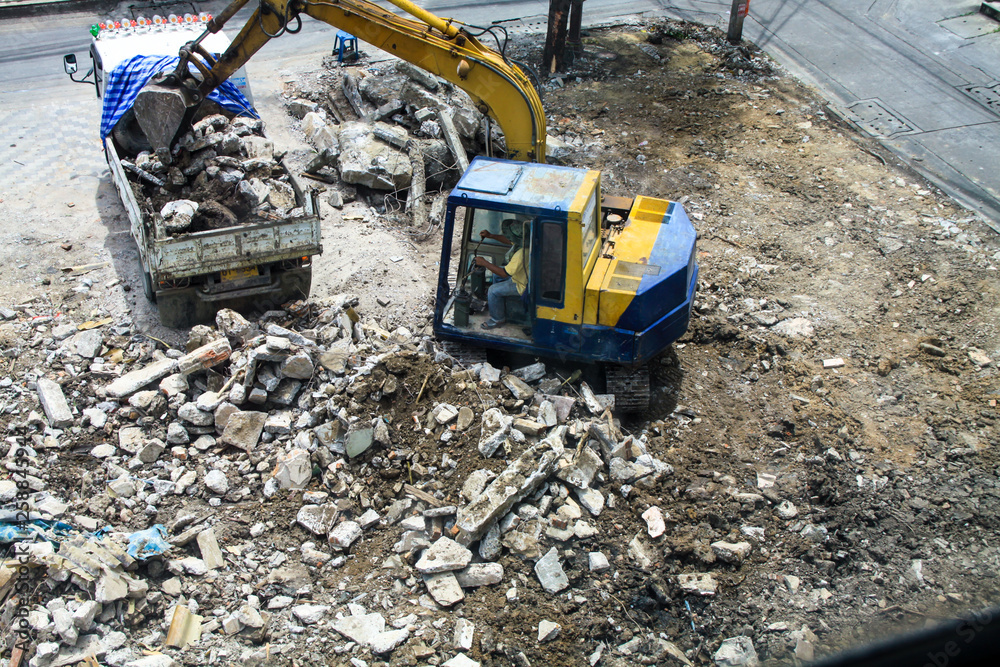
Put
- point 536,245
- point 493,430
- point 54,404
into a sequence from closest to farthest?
point 493,430
point 536,245
point 54,404

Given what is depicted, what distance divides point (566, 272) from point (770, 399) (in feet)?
7.85

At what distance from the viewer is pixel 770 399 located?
6.54 metres

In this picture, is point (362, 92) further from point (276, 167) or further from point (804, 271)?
point (804, 271)

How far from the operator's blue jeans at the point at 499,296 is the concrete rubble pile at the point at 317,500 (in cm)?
46

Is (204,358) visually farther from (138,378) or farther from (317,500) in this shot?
(317,500)

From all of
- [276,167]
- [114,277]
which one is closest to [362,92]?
[276,167]

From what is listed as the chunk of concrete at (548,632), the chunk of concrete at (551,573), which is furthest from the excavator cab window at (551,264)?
the chunk of concrete at (548,632)

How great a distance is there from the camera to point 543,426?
5.63 metres

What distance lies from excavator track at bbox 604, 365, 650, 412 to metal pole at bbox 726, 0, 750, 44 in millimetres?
9986

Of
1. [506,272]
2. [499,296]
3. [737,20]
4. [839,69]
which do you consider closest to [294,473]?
[499,296]

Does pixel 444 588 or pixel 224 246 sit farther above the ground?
pixel 224 246

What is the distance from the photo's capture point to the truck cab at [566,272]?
5.64 metres

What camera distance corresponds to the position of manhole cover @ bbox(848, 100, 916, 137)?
1086cm

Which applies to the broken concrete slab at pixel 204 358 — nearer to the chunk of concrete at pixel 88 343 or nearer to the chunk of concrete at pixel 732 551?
the chunk of concrete at pixel 88 343
